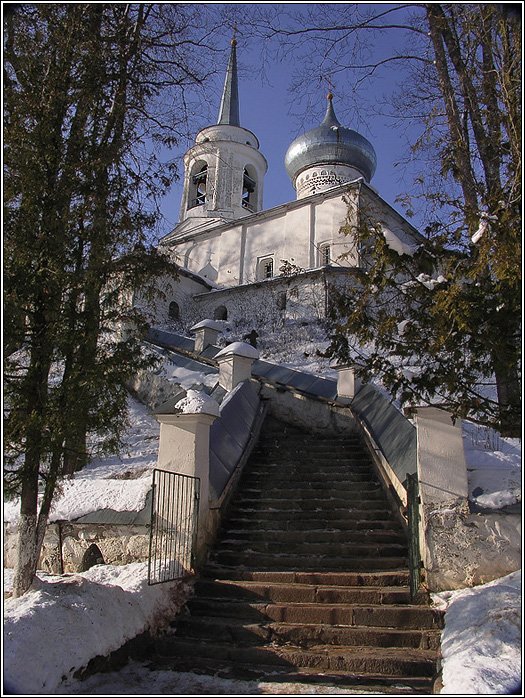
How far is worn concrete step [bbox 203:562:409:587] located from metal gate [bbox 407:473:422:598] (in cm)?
39

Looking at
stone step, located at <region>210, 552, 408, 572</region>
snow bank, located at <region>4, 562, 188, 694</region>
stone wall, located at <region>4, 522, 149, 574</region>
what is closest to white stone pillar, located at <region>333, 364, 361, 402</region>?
stone step, located at <region>210, 552, 408, 572</region>

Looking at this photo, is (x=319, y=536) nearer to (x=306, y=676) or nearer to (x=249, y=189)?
(x=306, y=676)

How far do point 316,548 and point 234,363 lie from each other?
6.09 metres

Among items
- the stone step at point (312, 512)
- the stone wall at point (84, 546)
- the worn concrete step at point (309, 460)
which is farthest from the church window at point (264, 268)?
the stone wall at point (84, 546)

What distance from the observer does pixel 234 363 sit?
1263 centimetres

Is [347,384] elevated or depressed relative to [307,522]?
elevated

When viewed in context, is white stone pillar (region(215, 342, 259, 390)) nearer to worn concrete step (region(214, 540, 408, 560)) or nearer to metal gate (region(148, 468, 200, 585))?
worn concrete step (region(214, 540, 408, 560))

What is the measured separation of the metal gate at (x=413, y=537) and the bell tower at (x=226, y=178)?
94.1 feet

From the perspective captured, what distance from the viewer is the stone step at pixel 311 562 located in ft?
21.8

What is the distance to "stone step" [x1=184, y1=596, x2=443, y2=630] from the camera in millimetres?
5559

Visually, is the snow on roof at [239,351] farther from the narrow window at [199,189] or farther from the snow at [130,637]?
the narrow window at [199,189]

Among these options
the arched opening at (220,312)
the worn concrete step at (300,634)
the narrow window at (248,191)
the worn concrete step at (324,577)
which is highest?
the narrow window at (248,191)

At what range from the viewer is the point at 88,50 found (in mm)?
6211

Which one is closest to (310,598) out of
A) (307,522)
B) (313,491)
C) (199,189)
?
(307,522)
